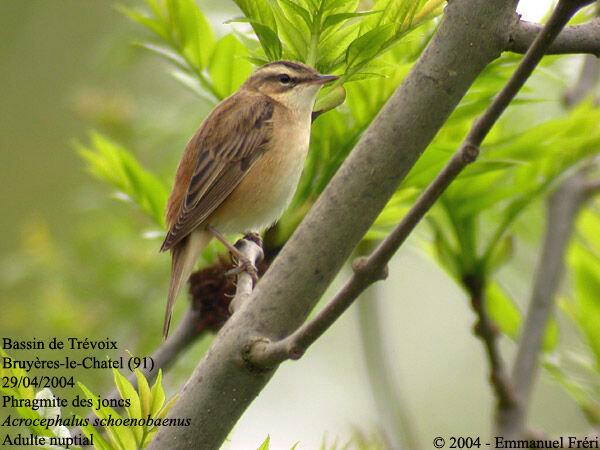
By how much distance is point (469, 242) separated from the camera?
193 centimetres

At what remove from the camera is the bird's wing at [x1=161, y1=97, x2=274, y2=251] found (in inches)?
83.3

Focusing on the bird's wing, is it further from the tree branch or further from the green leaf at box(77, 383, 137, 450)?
the green leaf at box(77, 383, 137, 450)

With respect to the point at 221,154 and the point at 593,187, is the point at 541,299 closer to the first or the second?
the point at 593,187

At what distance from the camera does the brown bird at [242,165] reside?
2.03 meters

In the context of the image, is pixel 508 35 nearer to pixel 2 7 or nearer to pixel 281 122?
pixel 281 122

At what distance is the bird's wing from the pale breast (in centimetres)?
4

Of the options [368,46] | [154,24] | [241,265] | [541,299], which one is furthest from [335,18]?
[541,299]

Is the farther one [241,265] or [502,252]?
[502,252]

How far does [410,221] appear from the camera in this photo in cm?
110

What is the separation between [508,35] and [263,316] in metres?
0.65

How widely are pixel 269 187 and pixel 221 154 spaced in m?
0.26

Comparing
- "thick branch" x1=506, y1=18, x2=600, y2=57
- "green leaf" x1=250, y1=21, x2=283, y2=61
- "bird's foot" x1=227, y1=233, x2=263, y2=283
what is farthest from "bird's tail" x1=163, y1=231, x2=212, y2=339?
"thick branch" x1=506, y1=18, x2=600, y2=57

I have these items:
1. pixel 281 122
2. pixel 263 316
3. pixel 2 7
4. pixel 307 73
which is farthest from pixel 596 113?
pixel 2 7

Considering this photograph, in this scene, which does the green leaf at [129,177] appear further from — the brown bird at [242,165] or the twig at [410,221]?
the twig at [410,221]
